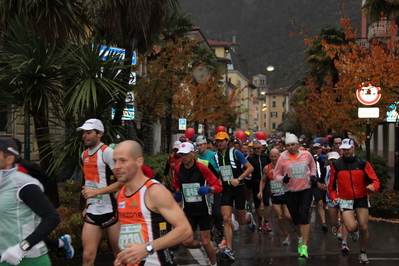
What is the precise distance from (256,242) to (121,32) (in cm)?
528

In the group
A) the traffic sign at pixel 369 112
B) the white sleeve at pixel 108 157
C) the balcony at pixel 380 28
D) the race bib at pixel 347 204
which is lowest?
the race bib at pixel 347 204

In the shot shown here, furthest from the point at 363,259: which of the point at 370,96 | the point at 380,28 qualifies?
the point at 380,28

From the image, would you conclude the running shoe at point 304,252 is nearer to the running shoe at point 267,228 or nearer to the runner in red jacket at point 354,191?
the runner in red jacket at point 354,191

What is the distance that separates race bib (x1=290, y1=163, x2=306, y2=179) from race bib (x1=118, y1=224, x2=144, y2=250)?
5.60 metres

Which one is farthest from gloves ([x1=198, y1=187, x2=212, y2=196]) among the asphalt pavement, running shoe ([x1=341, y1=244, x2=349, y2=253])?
running shoe ([x1=341, y1=244, x2=349, y2=253])

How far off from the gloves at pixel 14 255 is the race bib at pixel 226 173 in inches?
224

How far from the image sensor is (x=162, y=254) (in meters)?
3.78

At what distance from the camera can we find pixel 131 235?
12.5 ft

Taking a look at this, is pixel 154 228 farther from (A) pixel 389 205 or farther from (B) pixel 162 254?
(A) pixel 389 205

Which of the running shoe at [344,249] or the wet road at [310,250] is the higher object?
the running shoe at [344,249]

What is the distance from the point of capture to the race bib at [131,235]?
378cm

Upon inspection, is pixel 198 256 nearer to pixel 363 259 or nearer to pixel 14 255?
pixel 363 259

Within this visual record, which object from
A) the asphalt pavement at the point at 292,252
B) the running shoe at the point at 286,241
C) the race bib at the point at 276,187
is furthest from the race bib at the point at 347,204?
the race bib at the point at 276,187

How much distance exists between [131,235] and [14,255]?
0.81m
